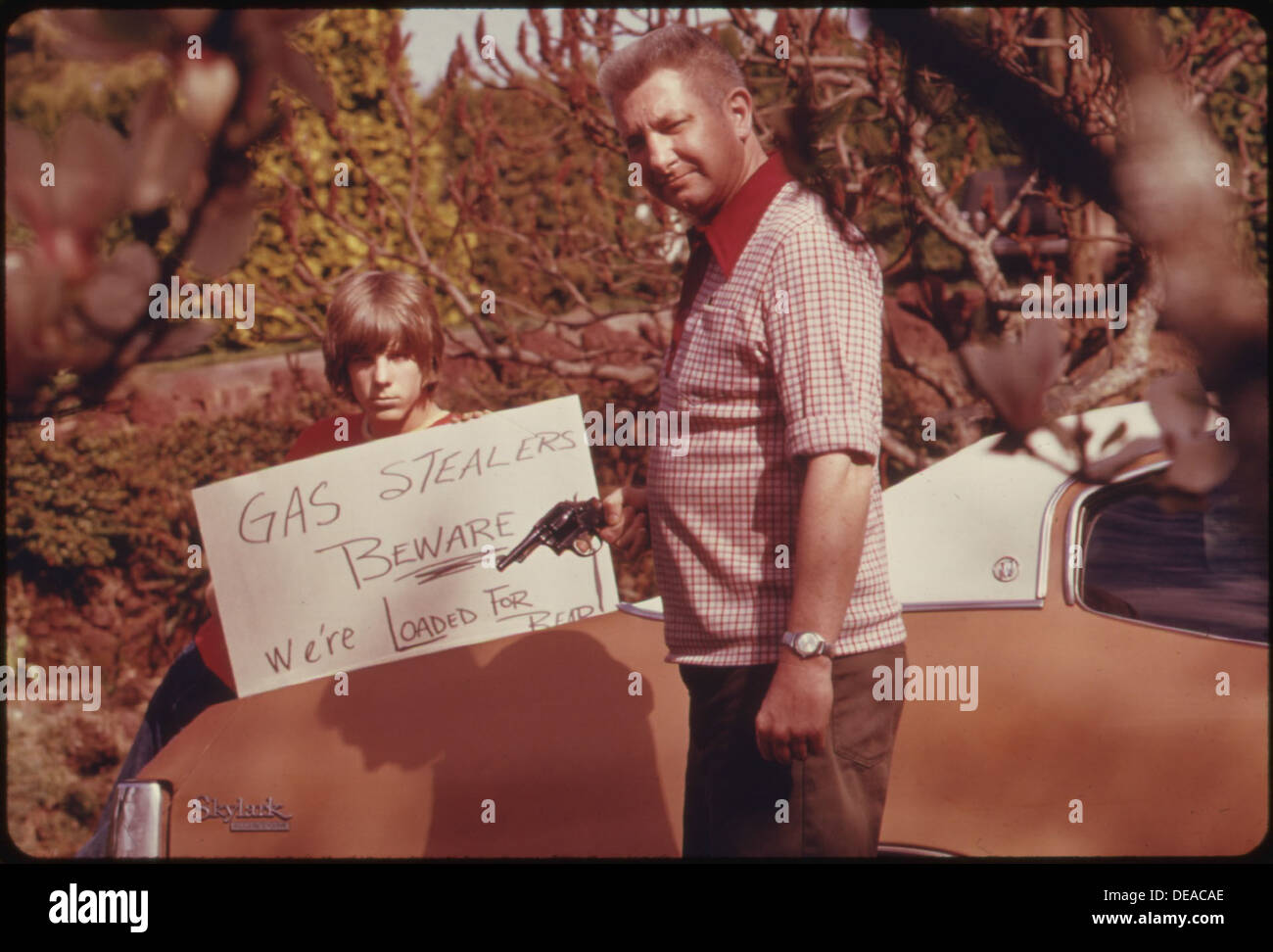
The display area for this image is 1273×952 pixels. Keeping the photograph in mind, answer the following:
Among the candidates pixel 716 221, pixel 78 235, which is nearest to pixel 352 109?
pixel 716 221

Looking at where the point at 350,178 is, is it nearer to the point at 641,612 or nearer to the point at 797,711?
the point at 641,612

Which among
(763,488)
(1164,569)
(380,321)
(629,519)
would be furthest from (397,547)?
(1164,569)

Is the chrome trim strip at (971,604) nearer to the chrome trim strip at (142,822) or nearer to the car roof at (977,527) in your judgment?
the car roof at (977,527)

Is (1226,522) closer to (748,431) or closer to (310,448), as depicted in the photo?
(748,431)

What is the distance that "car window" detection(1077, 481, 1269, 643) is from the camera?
2.14 m

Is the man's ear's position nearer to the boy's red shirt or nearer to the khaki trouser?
the khaki trouser

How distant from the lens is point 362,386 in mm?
2531

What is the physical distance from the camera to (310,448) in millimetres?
2586

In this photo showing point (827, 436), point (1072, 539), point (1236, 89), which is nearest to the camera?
point (827, 436)

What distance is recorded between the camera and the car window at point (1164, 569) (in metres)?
2.14

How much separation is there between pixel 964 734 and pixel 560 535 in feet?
Answer: 2.93

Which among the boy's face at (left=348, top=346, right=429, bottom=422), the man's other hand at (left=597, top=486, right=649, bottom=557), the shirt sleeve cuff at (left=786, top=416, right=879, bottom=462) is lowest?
the man's other hand at (left=597, top=486, right=649, bottom=557)

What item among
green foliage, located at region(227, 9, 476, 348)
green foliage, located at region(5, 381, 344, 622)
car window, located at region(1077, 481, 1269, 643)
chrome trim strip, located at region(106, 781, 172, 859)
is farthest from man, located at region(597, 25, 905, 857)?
green foliage, located at region(5, 381, 344, 622)

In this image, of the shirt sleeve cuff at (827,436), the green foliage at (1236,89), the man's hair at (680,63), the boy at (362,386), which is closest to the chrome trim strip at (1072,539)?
the shirt sleeve cuff at (827,436)
